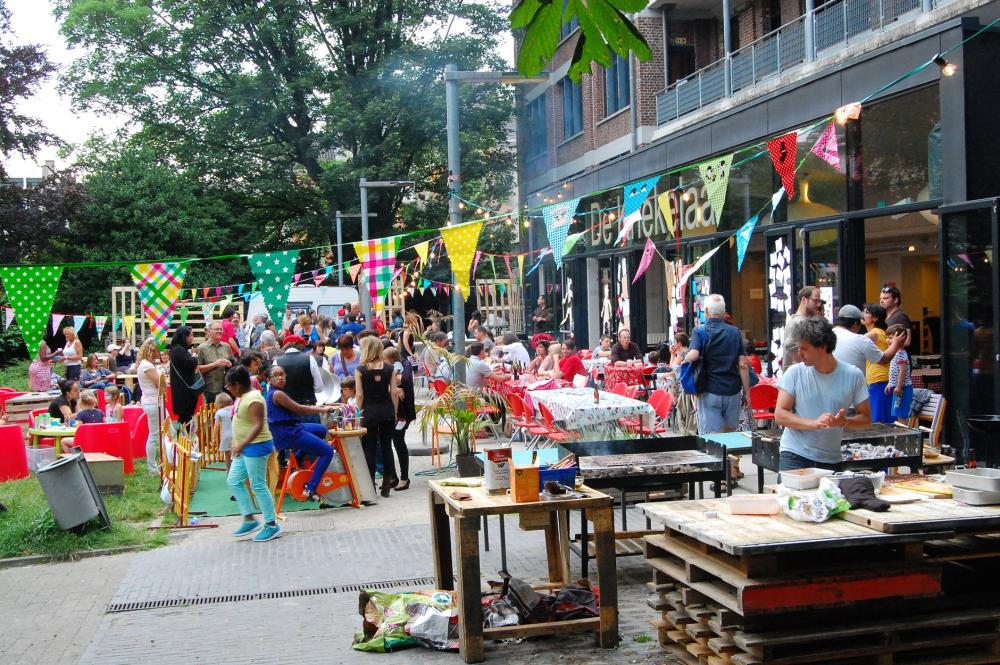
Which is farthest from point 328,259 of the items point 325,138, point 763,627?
point 763,627

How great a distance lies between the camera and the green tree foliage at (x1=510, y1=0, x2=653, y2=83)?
3.45m

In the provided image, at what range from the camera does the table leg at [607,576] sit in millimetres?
5727

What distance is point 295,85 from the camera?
116ft

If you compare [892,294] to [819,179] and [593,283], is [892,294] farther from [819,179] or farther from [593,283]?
[593,283]

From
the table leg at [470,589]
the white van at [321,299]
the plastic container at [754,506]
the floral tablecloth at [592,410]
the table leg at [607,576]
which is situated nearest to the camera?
the plastic container at [754,506]

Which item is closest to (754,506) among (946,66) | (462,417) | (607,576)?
(607,576)

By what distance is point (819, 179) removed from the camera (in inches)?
576

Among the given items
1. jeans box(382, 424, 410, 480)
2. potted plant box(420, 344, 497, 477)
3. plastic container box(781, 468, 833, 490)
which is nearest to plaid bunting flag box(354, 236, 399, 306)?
potted plant box(420, 344, 497, 477)

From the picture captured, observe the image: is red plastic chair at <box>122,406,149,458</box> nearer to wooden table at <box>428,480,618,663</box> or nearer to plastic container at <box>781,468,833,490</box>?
wooden table at <box>428,480,618,663</box>

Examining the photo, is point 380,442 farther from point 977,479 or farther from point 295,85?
point 295,85

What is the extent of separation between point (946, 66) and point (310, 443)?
27.5 ft

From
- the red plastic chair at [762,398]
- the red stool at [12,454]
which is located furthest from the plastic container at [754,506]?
the red stool at [12,454]

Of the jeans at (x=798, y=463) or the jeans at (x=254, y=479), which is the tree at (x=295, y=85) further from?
the jeans at (x=798, y=463)

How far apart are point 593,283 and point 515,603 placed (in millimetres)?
20764
